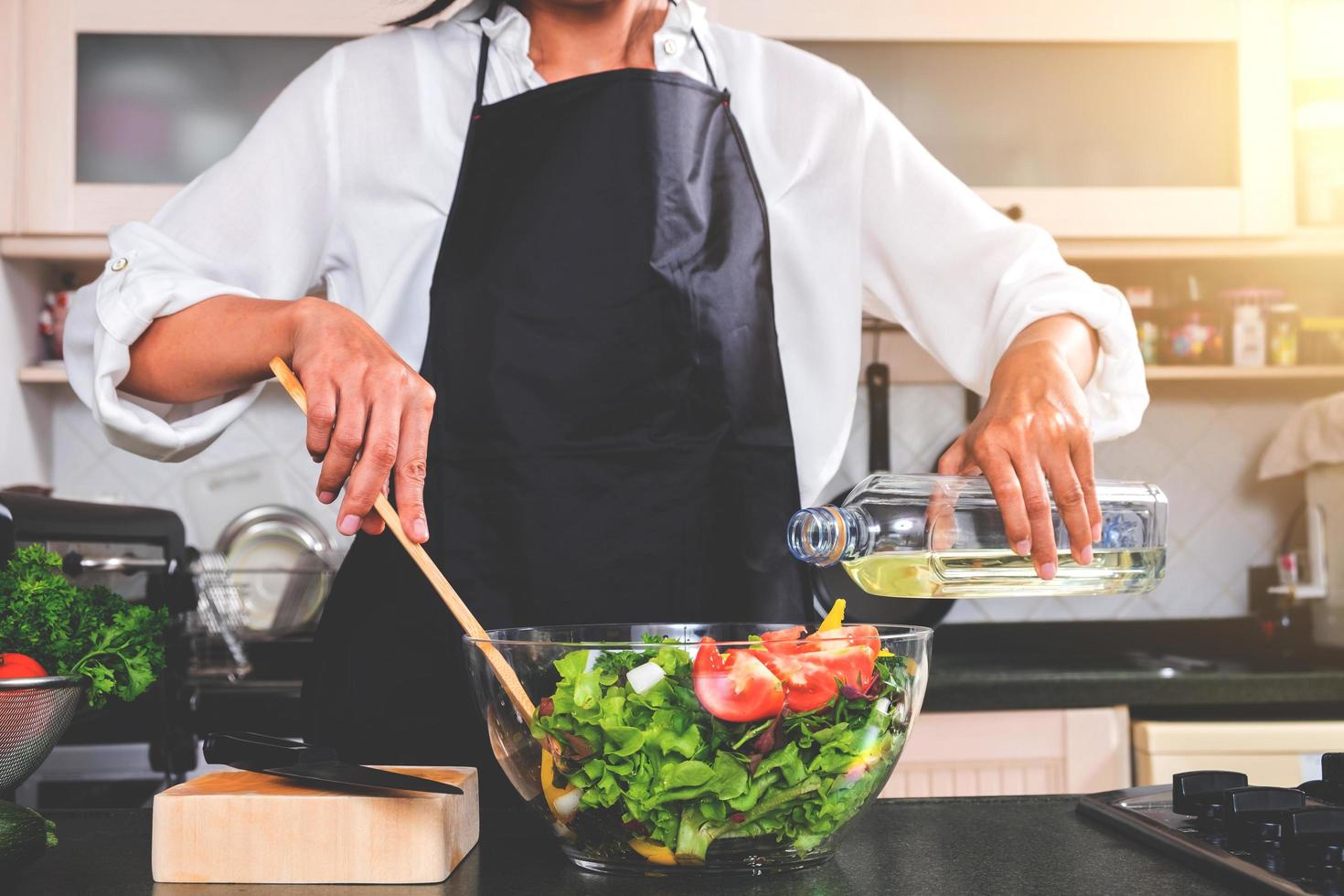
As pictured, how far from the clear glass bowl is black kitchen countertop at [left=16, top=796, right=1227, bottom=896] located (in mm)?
20

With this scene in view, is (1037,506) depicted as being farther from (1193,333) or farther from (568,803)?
(1193,333)

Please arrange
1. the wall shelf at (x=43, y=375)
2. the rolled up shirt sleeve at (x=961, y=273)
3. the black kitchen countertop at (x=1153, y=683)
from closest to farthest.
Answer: the rolled up shirt sleeve at (x=961, y=273) → the black kitchen countertop at (x=1153, y=683) → the wall shelf at (x=43, y=375)

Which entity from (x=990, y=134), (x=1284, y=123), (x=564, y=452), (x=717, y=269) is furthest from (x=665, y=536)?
(x=1284, y=123)

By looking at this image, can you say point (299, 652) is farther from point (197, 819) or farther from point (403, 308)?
point (197, 819)

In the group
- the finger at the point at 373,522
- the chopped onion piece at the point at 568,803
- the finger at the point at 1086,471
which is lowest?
the chopped onion piece at the point at 568,803

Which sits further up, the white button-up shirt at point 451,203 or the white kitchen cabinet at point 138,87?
the white kitchen cabinet at point 138,87

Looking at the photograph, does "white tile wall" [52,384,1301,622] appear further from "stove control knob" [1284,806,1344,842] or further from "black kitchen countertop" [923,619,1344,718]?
"stove control knob" [1284,806,1344,842]

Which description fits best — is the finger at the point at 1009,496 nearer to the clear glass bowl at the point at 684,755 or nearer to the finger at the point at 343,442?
the clear glass bowl at the point at 684,755

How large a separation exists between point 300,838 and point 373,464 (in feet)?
0.69

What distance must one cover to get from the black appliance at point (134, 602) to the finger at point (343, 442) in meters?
0.48

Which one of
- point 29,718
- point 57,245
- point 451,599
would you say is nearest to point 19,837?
point 29,718

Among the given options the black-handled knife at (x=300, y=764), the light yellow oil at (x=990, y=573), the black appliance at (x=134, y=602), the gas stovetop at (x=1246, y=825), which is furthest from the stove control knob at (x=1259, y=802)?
the black appliance at (x=134, y=602)

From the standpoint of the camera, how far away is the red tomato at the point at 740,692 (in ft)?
1.77

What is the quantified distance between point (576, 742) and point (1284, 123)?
203cm
